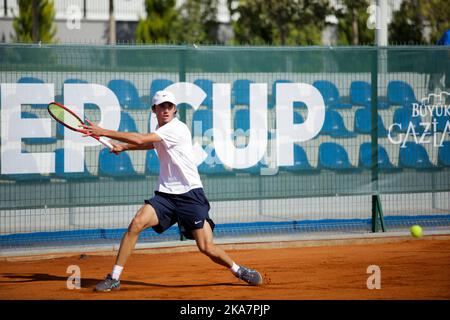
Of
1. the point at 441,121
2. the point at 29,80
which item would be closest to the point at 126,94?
the point at 29,80

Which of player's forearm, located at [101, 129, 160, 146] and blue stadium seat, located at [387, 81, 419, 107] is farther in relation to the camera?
blue stadium seat, located at [387, 81, 419, 107]

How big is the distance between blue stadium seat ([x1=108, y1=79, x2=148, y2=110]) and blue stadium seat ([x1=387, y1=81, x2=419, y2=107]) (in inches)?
Answer: 149

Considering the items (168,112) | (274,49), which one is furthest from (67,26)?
(168,112)

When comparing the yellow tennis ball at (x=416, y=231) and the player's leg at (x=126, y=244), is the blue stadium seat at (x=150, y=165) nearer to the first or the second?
the player's leg at (x=126, y=244)

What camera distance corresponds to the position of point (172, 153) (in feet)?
29.5

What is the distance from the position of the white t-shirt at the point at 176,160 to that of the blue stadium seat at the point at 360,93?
4540 mm

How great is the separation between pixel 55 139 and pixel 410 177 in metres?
5.40

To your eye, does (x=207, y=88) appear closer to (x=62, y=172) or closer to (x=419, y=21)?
(x=62, y=172)

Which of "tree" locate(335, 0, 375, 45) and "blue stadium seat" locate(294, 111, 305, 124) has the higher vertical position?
"tree" locate(335, 0, 375, 45)

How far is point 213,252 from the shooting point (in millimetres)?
9164

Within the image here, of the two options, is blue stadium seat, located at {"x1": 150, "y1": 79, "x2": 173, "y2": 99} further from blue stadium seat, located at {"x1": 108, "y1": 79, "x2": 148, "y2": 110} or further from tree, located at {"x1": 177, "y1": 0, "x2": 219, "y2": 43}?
tree, located at {"x1": 177, "y1": 0, "x2": 219, "y2": 43}

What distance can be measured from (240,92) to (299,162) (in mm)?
1366

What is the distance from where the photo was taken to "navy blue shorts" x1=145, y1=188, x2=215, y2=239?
9.06 m

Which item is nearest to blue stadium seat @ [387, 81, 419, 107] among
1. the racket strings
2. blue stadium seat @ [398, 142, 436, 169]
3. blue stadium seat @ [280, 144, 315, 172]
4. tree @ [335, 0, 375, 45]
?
blue stadium seat @ [398, 142, 436, 169]
